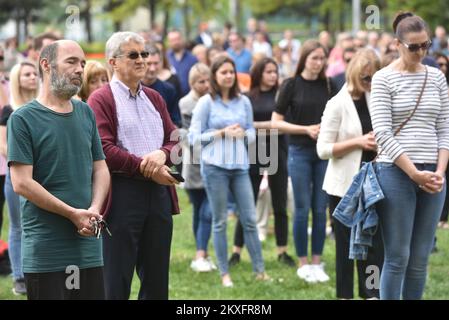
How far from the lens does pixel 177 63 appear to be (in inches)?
639

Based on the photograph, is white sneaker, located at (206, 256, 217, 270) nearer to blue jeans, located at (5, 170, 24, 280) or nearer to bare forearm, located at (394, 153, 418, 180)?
blue jeans, located at (5, 170, 24, 280)

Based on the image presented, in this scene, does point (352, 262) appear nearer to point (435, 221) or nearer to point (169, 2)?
point (435, 221)

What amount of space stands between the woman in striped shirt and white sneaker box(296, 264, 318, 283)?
2742mm

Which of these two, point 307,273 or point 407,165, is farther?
point 307,273

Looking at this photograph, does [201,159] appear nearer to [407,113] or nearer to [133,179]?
[133,179]

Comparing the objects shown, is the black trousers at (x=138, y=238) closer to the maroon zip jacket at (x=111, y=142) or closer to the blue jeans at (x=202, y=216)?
the maroon zip jacket at (x=111, y=142)

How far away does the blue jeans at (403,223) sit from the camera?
21.4ft

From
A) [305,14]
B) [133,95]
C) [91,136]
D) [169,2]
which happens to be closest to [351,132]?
[133,95]

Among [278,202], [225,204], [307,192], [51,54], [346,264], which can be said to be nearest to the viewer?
[51,54]

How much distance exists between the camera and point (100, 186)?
5.70m

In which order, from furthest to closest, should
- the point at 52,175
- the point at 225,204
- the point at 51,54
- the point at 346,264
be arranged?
the point at 225,204
the point at 346,264
the point at 51,54
the point at 52,175

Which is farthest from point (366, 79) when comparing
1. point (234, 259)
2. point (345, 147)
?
point (234, 259)

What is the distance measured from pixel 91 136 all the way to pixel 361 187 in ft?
7.12

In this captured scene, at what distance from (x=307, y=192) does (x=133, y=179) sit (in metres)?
3.31
